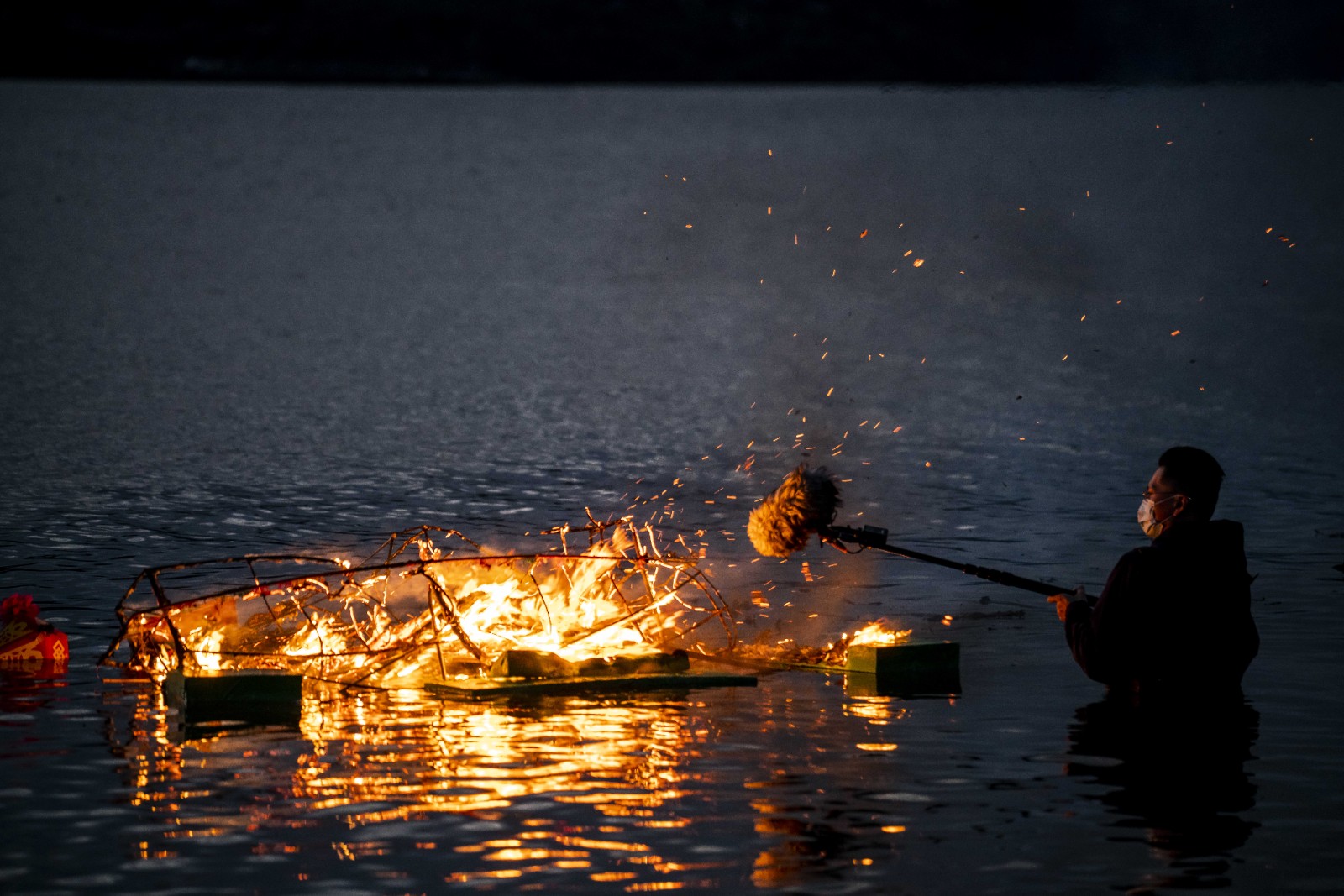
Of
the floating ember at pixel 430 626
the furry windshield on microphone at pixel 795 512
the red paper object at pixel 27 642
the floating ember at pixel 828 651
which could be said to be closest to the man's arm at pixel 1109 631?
the furry windshield on microphone at pixel 795 512

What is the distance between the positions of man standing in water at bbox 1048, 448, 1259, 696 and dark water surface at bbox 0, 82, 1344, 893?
1.67ft

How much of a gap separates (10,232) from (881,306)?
46.7 m

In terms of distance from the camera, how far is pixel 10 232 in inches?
3812

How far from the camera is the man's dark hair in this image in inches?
493

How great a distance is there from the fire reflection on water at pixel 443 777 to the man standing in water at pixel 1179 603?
2.48 meters

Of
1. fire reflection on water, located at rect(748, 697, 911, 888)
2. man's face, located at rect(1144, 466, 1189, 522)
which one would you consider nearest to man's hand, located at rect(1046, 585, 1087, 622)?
man's face, located at rect(1144, 466, 1189, 522)

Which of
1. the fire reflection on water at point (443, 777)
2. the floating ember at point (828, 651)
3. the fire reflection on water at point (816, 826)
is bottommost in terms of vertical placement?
the fire reflection on water at point (816, 826)

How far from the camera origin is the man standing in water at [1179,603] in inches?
488

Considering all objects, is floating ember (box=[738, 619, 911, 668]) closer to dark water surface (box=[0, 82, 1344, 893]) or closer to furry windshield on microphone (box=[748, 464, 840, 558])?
dark water surface (box=[0, 82, 1344, 893])

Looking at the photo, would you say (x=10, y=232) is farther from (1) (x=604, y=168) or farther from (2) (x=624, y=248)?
Result: (1) (x=604, y=168)

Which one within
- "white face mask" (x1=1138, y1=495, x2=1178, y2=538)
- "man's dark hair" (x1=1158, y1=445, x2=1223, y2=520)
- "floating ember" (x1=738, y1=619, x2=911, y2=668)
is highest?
"man's dark hair" (x1=1158, y1=445, x2=1223, y2=520)

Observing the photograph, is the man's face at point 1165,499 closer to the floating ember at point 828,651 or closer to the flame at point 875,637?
the floating ember at point 828,651

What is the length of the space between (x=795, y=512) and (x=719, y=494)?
1235cm

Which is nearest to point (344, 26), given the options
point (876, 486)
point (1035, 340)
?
point (1035, 340)
